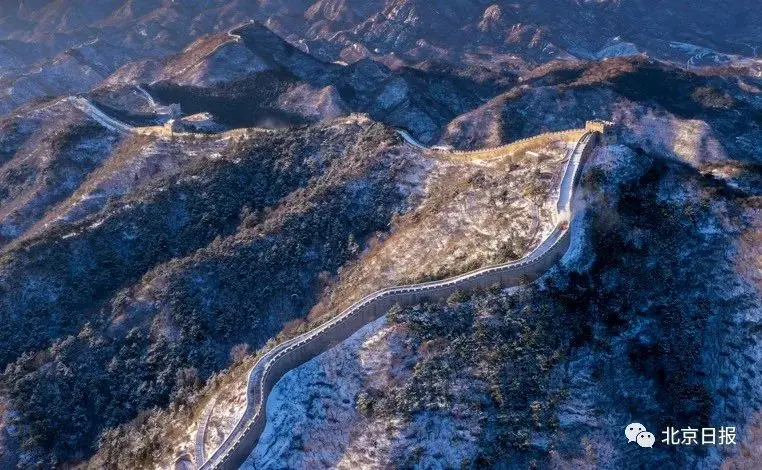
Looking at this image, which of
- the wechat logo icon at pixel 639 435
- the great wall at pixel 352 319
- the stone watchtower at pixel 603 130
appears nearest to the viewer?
the great wall at pixel 352 319

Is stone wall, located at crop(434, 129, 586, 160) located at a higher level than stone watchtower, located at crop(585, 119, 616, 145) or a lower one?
lower

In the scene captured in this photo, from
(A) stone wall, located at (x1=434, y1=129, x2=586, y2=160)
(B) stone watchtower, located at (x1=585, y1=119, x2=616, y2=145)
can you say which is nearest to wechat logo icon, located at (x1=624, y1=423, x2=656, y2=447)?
(B) stone watchtower, located at (x1=585, y1=119, x2=616, y2=145)

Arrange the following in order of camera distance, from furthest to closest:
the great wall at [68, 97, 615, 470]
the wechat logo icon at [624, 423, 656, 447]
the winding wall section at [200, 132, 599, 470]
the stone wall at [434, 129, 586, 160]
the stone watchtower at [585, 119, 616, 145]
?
the stone wall at [434, 129, 586, 160] < the stone watchtower at [585, 119, 616, 145] < the wechat logo icon at [624, 423, 656, 447] < the winding wall section at [200, 132, 599, 470] < the great wall at [68, 97, 615, 470]

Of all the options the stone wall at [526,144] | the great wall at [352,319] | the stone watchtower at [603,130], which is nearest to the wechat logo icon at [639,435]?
the great wall at [352,319]

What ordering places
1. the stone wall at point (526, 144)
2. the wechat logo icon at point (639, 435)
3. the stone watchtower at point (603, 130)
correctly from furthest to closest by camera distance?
1. the stone wall at point (526, 144)
2. the stone watchtower at point (603, 130)
3. the wechat logo icon at point (639, 435)

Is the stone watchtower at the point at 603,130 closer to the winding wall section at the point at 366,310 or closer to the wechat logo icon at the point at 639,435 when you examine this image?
the winding wall section at the point at 366,310

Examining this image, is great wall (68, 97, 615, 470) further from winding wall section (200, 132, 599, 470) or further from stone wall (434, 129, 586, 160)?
stone wall (434, 129, 586, 160)
